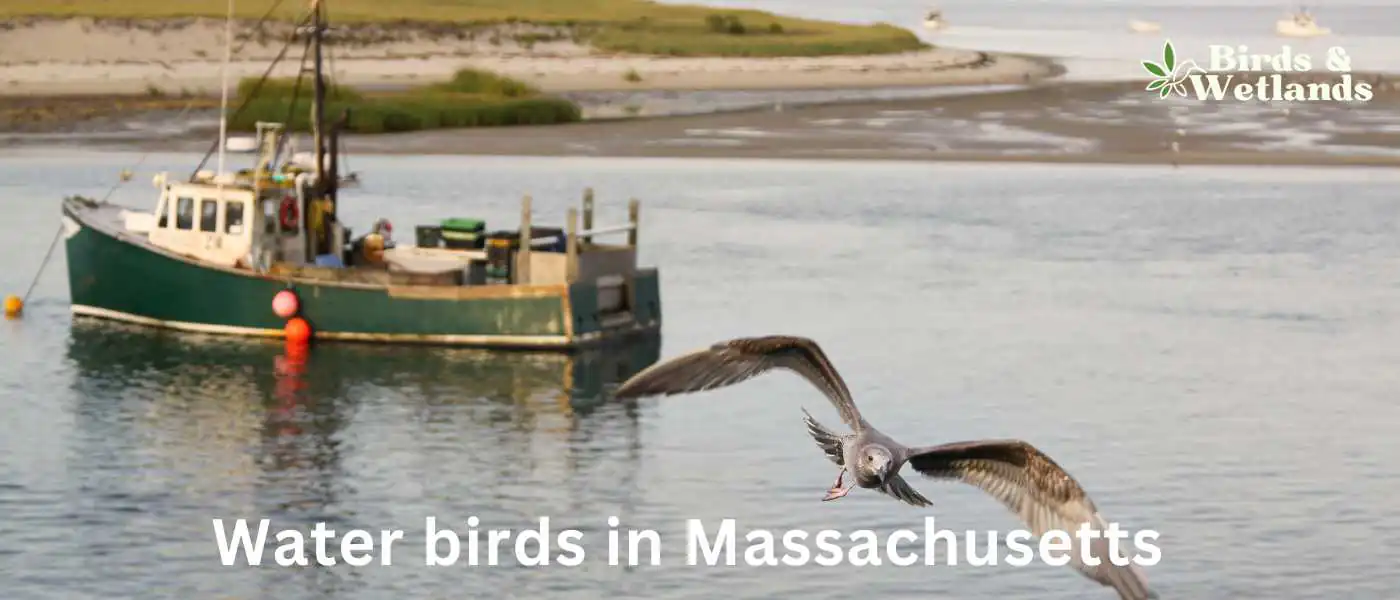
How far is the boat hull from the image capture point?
133 feet

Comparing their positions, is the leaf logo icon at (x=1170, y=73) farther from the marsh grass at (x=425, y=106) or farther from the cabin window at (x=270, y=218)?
the cabin window at (x=270, y=218)

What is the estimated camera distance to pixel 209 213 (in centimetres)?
4103

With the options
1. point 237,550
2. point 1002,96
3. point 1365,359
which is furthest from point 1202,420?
point 1002,96

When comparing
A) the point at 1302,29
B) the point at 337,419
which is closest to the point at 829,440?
the point at 337,419

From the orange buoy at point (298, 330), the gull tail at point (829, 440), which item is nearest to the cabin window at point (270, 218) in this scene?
the orange buoy at point (298, 330)

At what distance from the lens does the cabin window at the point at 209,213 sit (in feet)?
134

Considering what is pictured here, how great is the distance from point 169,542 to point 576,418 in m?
9.11

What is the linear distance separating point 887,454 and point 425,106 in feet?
236

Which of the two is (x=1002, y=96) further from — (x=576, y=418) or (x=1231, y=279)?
(x=576, y=418)

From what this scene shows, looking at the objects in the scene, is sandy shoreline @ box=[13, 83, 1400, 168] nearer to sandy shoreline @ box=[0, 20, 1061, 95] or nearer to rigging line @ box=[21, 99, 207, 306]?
rigging line @ box=[21, 99, 207, 306]

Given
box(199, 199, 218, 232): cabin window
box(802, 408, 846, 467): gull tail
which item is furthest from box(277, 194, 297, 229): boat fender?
box(802, 408, 846, 467): gull tail

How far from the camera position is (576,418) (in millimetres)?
36938

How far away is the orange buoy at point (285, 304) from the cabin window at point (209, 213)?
149 centimetres

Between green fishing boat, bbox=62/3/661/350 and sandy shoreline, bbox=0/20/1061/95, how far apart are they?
50715mm
